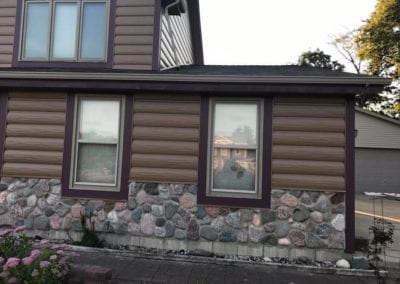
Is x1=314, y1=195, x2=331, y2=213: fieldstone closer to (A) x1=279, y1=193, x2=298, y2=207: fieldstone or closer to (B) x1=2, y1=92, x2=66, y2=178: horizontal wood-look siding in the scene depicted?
(A) x1=279, y1=193, x2=298, y2=207: fieldstone

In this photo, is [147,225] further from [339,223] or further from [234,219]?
[339,223]

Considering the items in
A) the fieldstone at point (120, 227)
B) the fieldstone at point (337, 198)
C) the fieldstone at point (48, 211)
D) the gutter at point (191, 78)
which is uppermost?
the gutter at point (191, 78)

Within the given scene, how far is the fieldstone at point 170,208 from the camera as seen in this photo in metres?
6.04

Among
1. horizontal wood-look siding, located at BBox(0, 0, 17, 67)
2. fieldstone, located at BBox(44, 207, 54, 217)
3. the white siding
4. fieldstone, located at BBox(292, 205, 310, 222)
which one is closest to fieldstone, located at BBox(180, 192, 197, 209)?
fieldstone, located at BBox(292, 205, 310, 222)

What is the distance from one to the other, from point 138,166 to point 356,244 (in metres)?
3.81

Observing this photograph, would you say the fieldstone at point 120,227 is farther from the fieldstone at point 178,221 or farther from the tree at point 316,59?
the tree at point 316,59

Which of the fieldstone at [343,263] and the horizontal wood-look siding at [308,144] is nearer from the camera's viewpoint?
the fieldstone at [343,263]

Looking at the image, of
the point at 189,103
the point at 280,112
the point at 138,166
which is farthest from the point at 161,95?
the point at 280,112

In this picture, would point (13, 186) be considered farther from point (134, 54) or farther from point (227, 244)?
point (227, 244)

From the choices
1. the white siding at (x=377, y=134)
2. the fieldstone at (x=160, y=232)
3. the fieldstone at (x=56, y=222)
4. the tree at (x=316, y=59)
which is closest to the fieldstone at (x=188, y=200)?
the fieldstone at (x=160, y=232)

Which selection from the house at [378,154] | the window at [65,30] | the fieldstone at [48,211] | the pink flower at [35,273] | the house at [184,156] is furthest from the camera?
the house at [378,154]

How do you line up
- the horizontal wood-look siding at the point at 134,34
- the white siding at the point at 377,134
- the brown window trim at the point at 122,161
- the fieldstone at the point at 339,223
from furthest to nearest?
1. the white siding at the point at 377,134
2. the horizontal wood-look siding at the point at 134,34
3. the brown window trim at the point at 122,161
4. the fieldstone at the point at 339,223

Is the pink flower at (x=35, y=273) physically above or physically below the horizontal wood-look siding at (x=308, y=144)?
below

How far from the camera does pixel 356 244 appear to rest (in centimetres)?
601
